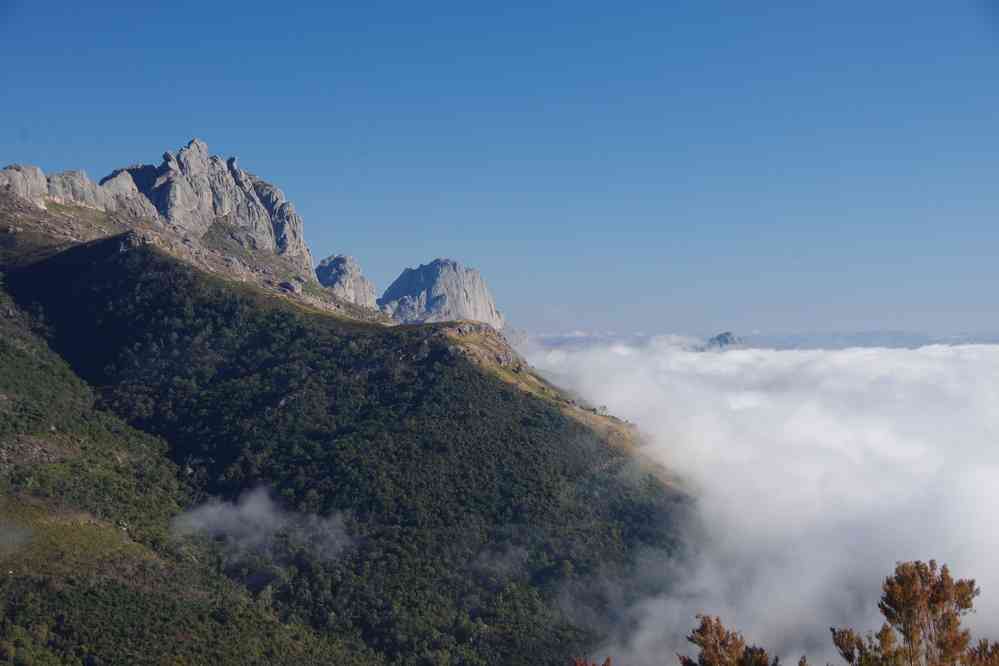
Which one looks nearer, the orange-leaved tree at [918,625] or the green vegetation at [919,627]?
the green vegetation at [919,627]

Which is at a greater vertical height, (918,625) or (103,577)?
(918,625)

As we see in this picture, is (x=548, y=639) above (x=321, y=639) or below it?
above

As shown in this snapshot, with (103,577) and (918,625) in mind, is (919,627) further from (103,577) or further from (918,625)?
(103,577)

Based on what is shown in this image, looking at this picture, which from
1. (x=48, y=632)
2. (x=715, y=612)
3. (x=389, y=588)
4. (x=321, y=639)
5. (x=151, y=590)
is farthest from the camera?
(x=715, y=612)

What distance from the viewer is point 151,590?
14588cm

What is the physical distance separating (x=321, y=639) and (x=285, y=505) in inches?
1785

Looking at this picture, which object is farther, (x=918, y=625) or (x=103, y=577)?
(x=103, y=577)

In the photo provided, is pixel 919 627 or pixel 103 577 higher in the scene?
pixel 919 627

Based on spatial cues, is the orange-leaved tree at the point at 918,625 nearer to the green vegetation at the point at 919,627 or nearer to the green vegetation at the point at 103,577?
the green vegetation at the point at 919,627

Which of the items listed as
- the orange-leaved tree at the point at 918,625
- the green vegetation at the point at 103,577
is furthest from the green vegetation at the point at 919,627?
the green vegetation at the point at 103,577

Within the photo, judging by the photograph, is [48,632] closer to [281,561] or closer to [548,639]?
[281,561]

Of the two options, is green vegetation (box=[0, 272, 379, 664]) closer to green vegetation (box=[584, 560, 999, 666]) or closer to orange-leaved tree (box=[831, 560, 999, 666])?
green vegetation (box=[584, 560, 999, 666])

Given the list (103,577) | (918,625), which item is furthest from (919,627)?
(103,577)

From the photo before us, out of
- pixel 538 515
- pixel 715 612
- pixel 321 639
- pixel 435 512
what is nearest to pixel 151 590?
pixel 321 639
